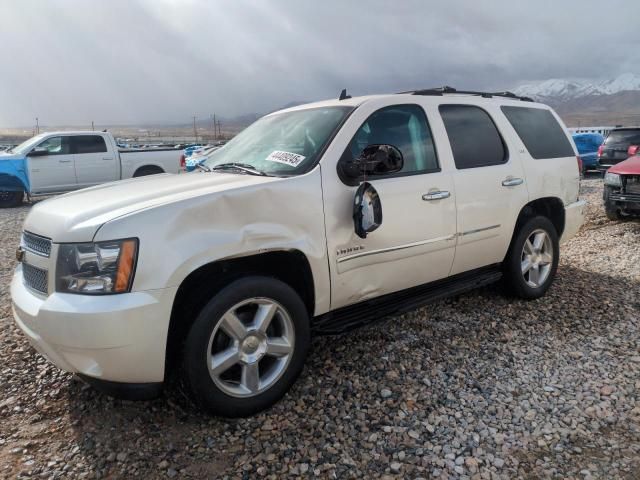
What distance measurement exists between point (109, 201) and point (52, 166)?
11.1m

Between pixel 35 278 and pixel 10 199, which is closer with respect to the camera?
pixel 35 278

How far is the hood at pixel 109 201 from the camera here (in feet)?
8.17

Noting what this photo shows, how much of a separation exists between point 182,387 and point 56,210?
1228mm

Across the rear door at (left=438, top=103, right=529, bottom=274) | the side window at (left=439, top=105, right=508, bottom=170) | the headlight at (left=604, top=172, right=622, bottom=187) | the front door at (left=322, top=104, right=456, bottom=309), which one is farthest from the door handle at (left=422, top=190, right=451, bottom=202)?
the headlight at (left=604, top=172, right=622, bottom=187)

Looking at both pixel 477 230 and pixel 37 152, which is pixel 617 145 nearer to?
pixel 477 230

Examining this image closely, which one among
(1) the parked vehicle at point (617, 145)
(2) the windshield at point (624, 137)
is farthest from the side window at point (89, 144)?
(2) the windshield at point (624, 137)

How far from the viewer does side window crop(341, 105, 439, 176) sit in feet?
11.3

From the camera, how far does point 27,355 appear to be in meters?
3.60

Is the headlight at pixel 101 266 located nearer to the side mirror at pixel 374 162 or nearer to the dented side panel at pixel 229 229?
the dented side panel at pixel 229 229

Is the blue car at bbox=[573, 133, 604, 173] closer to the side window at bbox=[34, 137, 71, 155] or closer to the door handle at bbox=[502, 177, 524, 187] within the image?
the door handle at bbox=[502, 177, 524, 187]

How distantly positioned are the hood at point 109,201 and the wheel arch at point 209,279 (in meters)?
0.43

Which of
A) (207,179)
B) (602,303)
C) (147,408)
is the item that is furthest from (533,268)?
(147,408)

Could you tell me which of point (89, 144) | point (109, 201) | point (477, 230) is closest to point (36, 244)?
point (109, 201)

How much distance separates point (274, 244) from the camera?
282 centimetres
